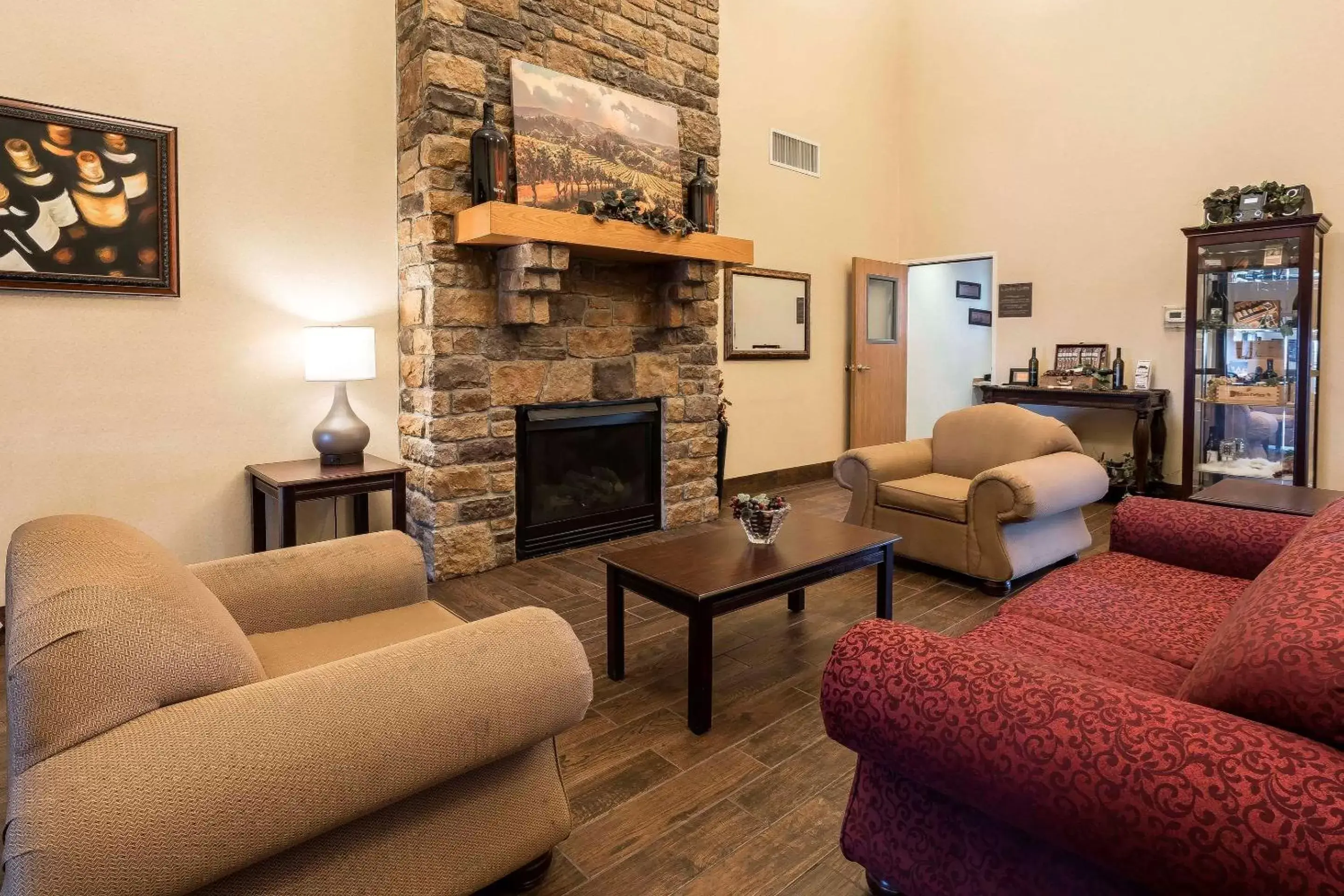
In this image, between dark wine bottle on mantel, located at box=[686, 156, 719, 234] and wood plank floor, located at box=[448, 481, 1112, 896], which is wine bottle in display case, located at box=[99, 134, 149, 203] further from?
dark wine bottle on mantel, located at box=[686, 156, 719, 234]

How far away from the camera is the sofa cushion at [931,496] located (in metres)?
3.70

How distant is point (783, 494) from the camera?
584 cm

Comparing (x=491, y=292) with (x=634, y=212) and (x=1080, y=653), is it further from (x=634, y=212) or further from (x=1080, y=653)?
(x=1080, y=653)

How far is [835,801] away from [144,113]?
3689 millimetres

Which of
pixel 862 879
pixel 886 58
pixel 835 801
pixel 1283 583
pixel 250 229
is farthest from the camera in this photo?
pixel 886 58

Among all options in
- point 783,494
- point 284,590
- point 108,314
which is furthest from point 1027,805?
point 783,494

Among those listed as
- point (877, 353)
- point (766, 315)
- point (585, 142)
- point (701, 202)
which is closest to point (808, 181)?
point (766, 315)

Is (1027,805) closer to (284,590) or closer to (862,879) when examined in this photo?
(862,879)

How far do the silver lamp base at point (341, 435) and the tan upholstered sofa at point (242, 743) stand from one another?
6.42ft

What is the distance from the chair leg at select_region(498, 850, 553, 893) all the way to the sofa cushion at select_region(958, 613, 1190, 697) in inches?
40.7

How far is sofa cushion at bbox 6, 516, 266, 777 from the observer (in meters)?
1.06

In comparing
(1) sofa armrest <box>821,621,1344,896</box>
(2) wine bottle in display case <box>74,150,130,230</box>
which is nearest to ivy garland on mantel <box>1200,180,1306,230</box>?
(1) sofa armrest <box>821,621,1344,896</box>

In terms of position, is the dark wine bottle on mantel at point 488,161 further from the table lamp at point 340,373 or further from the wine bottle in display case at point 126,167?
the wine bottle in display case at point 126,167

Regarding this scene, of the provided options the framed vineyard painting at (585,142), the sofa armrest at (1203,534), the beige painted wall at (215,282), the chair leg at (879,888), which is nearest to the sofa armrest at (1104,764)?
the chair leg at (879,888)
